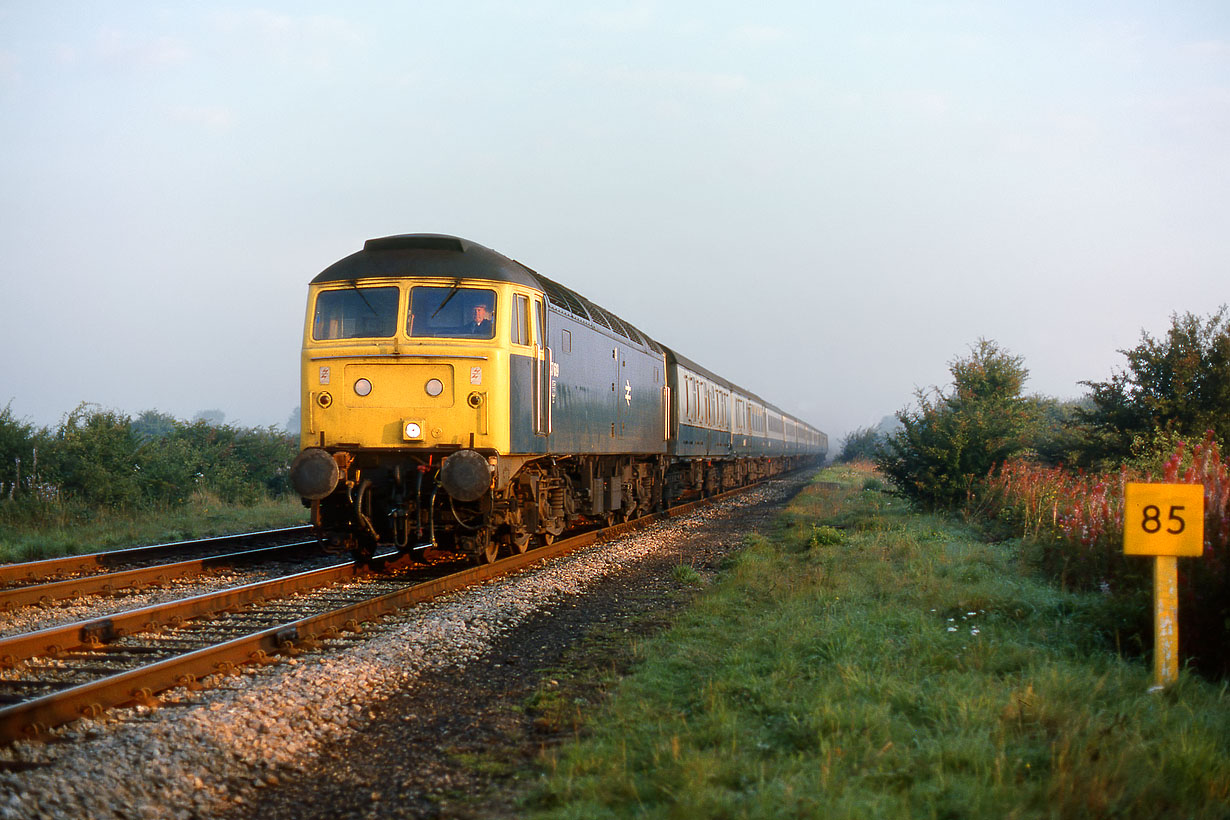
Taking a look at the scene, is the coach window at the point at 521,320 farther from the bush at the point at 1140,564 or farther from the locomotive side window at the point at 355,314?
the bush at the point at 1140,564

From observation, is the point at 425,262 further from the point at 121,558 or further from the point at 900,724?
the point at 900,724

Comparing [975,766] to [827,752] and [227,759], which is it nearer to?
[827,752]

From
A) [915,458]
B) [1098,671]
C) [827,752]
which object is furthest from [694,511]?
[827,752]

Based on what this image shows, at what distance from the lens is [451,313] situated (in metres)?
9.95

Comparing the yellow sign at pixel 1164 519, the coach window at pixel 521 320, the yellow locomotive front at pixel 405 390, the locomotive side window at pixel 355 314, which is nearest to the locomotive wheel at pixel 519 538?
the yellow locomotive front at pixel 405 390

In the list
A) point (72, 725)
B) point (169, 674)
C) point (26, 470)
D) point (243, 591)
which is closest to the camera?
point (72, 725)

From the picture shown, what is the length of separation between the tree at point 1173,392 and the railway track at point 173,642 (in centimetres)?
1245

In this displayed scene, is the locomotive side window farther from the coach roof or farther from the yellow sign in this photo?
the yellow sign

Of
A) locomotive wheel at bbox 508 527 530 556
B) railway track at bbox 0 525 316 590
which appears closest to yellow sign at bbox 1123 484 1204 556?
locomotive wheel at bbox 508 527 530 556

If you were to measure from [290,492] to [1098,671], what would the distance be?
22108 millimetres

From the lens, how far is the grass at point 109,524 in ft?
40.1

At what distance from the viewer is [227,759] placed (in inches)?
167

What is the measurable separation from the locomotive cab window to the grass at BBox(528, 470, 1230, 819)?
4.03m

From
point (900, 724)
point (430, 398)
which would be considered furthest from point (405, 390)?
point (900, 724)
